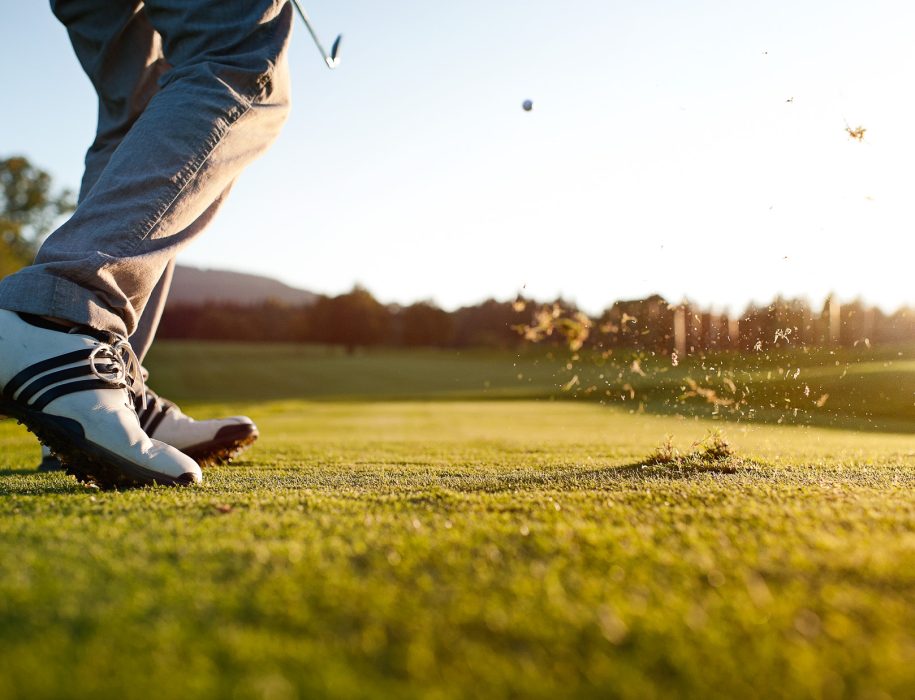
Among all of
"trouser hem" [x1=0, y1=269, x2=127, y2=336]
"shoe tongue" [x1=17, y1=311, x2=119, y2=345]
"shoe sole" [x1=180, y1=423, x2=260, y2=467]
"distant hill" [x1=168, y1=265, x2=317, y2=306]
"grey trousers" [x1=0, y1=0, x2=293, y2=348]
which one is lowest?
"shoe sole" [x1=180, y1=423, x2=260, y2=467]

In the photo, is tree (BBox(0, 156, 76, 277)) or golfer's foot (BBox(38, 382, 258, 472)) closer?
golfer's foot (BBox(38, 382, 258, 472))

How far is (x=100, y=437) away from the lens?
199cm

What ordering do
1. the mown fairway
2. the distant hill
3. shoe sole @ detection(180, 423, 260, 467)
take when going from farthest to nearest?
the distant hill, shoe sole @ detection(180, 423, 260, 467), the mown fairway

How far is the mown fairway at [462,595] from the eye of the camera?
0.79 meters

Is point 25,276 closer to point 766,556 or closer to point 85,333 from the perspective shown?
point 85,333

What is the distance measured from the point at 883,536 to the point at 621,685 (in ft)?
2.58

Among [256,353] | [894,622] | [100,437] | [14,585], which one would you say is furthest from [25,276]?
[256,353]

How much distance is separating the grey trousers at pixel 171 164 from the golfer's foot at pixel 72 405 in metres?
0.07

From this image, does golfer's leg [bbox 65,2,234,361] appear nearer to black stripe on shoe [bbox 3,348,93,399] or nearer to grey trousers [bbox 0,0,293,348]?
grey trousers [bbox 0,0,293,348]

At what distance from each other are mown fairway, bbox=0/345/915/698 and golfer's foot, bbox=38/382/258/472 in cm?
89

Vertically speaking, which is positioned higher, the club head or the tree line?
the club head

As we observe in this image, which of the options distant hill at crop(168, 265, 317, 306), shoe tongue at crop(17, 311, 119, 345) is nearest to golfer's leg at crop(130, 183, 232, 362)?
shoe tongue at crop(17, 311, 119, 345)

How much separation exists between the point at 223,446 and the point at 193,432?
0.16 m

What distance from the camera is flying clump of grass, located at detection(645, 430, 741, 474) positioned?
262 cm
